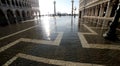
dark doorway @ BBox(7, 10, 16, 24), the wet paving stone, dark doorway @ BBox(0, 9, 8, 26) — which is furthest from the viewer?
dark doorway @ BBox(7, 10, 16, 24)

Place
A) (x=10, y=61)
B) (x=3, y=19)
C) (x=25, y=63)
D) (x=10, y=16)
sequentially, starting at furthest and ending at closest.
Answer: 1. (x=10, y=16)
2. (x=3, y=19)
3. (x=10, y=61)
4. (x=25, y=63)

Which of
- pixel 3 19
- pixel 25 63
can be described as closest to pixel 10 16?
pixel 3 19

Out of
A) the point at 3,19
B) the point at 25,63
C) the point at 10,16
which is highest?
the point at 10,16

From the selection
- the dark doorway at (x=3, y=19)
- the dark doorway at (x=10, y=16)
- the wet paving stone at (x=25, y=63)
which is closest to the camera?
the wet paving stone at (x=25, y=63)

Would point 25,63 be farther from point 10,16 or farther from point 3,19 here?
point 10,16

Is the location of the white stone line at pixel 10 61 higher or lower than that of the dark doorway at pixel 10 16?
lower

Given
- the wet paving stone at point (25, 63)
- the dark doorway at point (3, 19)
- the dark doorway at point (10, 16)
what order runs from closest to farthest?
1. the wet paving stone at point (25, 63)
2. the dark doorway at point (3, 19)
3. the dark doorway at point (10, 16)

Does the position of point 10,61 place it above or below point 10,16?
below

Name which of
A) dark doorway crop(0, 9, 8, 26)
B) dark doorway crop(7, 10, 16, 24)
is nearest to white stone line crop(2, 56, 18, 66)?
dark doorway crop(0, 9, 8, 26)

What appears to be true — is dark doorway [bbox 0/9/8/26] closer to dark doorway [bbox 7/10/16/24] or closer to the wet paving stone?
dark doorway [bbox 7/10/16/24]

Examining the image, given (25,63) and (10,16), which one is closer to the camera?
(25,63)

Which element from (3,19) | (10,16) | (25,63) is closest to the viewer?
(25,63)

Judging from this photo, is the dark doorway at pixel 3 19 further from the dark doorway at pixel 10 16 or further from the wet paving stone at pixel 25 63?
the wet paving stone at pixel 25 63

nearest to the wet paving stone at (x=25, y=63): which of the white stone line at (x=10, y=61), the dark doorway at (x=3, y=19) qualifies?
the white stone line at (x=10, y=61)
